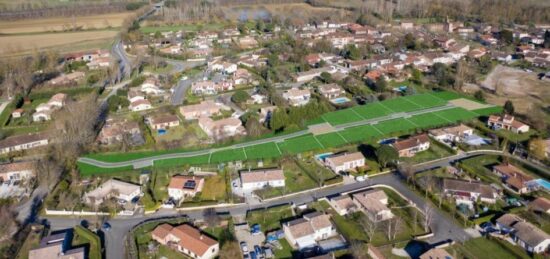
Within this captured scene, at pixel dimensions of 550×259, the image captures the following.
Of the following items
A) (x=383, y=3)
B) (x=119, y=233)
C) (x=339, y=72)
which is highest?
(x=383, y=3)

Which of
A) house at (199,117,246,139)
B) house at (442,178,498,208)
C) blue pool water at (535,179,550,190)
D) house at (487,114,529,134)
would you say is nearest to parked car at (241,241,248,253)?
house at (442,178,498,208)

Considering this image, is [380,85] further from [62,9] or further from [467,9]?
[62,9]

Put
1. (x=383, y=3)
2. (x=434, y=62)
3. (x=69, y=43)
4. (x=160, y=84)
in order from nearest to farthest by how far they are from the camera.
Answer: (x=160, y=84) → (x=434, y=62) → (x=69, y=43) → (x=383, y=3)

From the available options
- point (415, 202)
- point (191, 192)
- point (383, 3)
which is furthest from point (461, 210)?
point (383, 3)

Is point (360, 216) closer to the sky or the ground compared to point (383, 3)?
closer to the ground

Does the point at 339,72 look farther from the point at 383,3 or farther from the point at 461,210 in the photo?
the point at 383,3

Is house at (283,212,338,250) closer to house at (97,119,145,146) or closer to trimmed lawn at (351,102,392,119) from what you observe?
house at (97,119,145,146)

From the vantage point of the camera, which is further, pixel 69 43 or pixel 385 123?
pixel 69 43
